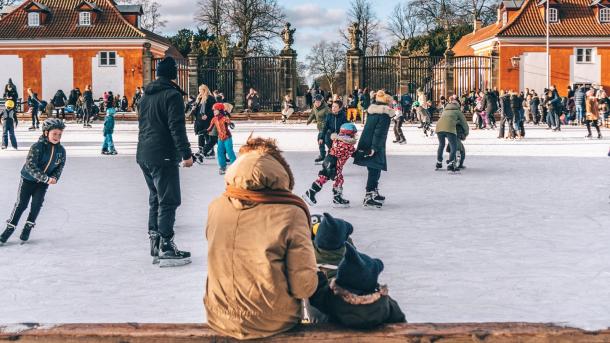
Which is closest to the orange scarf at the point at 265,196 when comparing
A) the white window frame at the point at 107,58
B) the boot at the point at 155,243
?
the boot at the point at 155,243

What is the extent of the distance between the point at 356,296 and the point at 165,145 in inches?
Result: 150

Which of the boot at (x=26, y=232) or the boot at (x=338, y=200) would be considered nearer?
the boot at (x=26, y=232)

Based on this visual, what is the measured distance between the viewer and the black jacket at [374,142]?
1080 centimetres

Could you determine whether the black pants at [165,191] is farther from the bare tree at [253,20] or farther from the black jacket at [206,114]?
the bare tree at [253,20]

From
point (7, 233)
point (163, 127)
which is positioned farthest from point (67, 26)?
point (163, 127)

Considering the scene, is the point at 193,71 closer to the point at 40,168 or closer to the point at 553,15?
the point at 553,15

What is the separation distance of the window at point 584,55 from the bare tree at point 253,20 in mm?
19548

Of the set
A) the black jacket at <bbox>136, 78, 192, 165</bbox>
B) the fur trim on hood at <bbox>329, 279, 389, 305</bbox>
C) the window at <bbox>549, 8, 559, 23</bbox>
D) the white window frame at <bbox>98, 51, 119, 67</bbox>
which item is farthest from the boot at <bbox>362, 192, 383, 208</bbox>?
the window at <bbox>549, 8, 559, 23</bbox>

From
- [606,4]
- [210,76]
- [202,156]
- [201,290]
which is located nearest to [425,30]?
[606,4]

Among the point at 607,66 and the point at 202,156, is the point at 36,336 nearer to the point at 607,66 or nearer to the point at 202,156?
the point at 202,156

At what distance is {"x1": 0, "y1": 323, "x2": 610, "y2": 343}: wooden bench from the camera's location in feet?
11.9

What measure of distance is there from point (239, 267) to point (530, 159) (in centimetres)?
1490

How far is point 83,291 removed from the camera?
6.39 metres

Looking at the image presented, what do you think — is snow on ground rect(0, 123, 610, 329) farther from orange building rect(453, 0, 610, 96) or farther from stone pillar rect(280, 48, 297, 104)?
orange building rect(453, 0, 610, 96)
